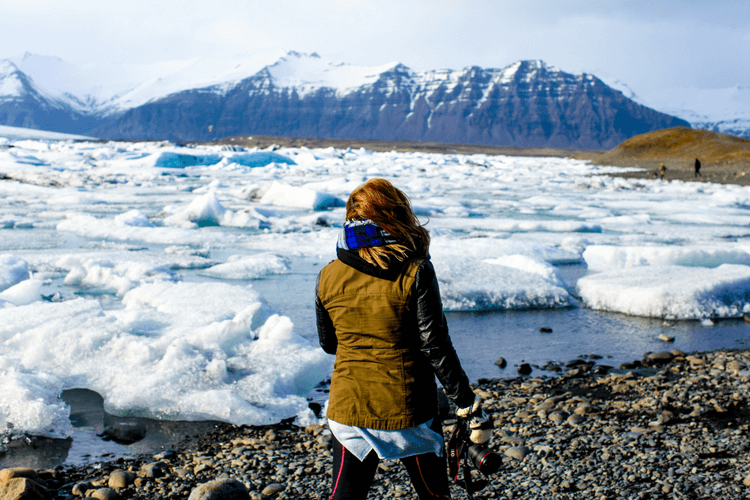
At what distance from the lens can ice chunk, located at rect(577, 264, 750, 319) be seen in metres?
6.17

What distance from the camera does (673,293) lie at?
6223mm

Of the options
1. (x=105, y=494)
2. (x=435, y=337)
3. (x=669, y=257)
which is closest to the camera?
(x=435, y=337)

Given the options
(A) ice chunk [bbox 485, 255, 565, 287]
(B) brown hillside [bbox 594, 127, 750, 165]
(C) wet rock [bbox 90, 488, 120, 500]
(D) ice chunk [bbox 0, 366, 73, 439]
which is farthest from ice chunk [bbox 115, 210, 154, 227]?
(B) brown hillside [bbox 594, 127, 750, 165]

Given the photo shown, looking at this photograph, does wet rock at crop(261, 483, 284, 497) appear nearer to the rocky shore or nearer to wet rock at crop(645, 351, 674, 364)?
the rocky shore

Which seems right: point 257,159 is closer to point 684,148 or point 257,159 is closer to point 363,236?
point 684,148

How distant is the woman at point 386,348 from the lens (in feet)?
5.33

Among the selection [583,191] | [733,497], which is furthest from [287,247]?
[583,191]

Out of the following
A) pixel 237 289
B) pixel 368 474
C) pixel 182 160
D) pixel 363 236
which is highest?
pixel 182 160

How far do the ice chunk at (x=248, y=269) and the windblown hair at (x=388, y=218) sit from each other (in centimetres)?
604

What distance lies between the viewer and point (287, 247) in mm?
9539

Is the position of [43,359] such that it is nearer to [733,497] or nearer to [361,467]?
[361,467]

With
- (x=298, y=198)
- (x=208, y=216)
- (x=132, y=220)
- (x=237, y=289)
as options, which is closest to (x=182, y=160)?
(x=298, y=198)

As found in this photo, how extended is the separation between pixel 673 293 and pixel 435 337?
5477mm

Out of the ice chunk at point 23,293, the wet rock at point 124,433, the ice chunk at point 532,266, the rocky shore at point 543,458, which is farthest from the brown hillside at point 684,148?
the wet rock at point 124,433
